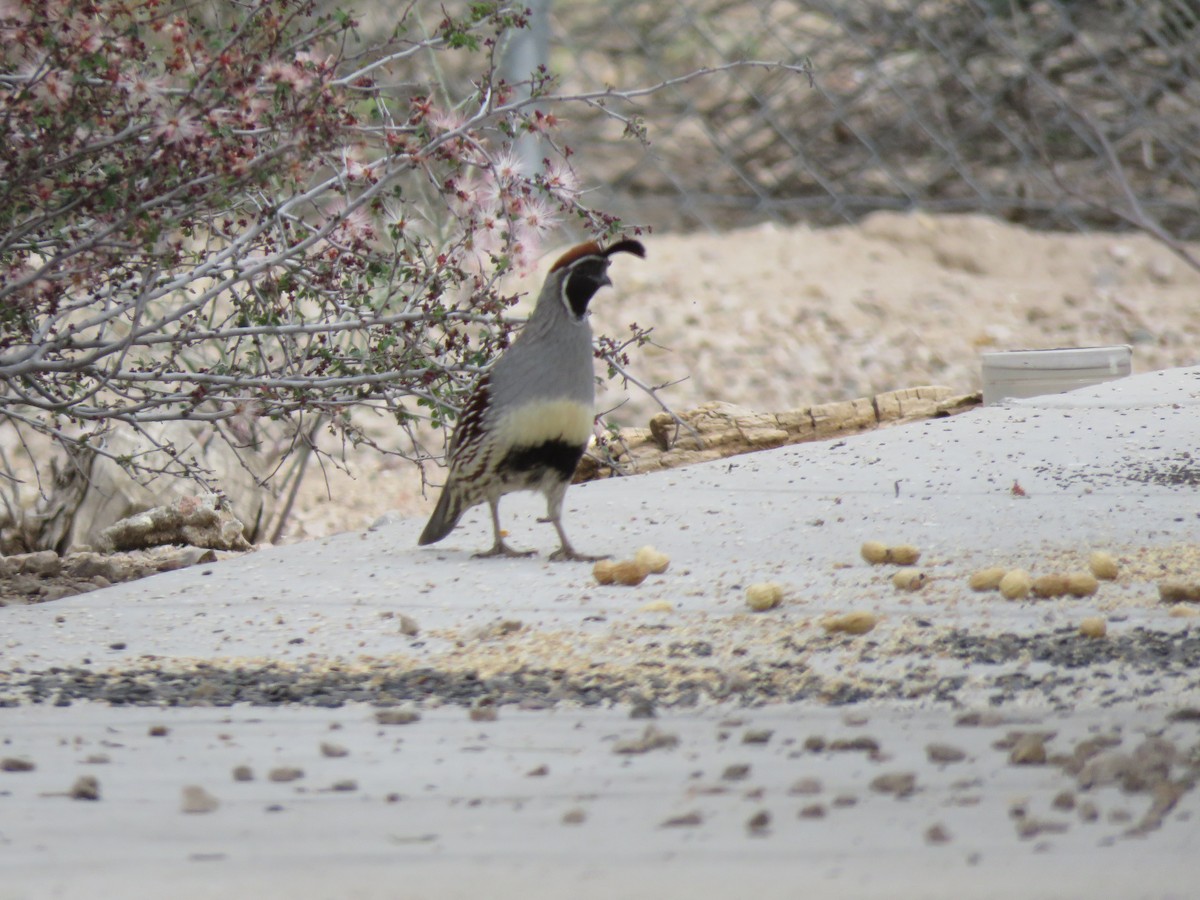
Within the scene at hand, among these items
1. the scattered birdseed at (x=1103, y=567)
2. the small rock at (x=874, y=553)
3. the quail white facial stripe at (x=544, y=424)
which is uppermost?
the quail white facial stripe at (x=544, y=424)

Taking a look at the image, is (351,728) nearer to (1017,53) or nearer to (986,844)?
(986,844)

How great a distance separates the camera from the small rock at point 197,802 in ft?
8.38

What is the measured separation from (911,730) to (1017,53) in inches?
250

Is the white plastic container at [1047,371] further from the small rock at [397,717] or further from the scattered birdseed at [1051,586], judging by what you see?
the small rock at [397,717]

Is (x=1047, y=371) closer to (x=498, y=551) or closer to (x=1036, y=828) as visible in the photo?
(x=498, y=551)

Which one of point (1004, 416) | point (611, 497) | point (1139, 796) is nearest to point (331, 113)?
point (611, 497)

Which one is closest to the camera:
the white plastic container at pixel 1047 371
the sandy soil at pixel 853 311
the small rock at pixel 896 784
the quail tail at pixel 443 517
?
the small rock at pixel 896 784

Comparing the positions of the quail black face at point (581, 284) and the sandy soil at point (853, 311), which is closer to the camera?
the quail black face at point (581, 284)

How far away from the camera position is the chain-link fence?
8.77 meters

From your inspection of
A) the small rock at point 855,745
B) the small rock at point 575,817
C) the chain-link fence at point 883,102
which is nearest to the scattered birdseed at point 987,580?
the small rock at point 855,745

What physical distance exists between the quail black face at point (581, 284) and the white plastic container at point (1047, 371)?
1.87 metres

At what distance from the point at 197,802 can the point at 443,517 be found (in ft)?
7.40

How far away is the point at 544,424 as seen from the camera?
454 centimetres

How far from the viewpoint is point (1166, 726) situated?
282 cm
